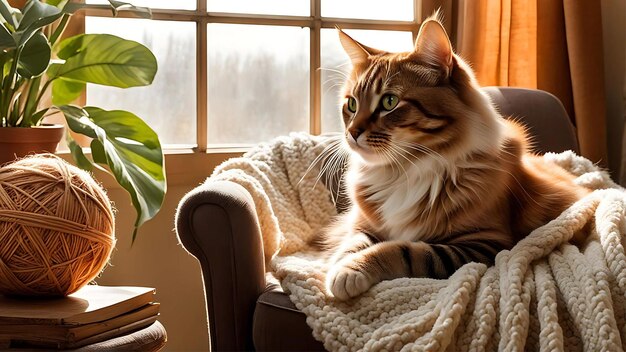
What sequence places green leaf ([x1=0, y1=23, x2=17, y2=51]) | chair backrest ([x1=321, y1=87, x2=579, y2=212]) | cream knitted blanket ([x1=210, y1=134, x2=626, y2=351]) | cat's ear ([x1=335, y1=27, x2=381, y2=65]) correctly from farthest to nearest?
chair backrest ([x1=321, y1=87, x2=579, y2=212]) → cat's ear ([x1=335, y1=27, x2=381, y2=65]) → green leaf ([x1=0, y1=23, x2=17, y2=51]) → cream knitted blanket ([x1=210, y1=134, x2=626, y2=351])

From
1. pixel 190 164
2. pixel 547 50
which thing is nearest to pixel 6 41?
pixel 190 164

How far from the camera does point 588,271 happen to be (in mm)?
1410

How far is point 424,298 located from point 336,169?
77 cm

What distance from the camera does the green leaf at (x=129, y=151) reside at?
162 cm

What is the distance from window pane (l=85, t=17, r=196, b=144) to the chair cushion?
3.28 ft

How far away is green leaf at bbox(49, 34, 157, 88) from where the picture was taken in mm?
1770

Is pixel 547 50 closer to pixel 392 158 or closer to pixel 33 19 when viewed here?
pixel 392 158

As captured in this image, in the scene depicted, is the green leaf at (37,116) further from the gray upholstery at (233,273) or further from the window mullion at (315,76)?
the window mullion at (315,76)

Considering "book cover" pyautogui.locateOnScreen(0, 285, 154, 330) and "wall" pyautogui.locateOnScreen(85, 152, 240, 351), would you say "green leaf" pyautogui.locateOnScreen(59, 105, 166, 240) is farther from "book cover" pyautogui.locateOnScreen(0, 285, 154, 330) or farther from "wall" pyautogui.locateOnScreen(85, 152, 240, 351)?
"wall" pyautogui.locateOnScreen(85, 152, 240, 351)

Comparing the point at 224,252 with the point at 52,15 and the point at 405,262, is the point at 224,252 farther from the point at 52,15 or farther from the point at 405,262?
the point at 52,15

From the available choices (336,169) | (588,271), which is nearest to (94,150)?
(336,169)

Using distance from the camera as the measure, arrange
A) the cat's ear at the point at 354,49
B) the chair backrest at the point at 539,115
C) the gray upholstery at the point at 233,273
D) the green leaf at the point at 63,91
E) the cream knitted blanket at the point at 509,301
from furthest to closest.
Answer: the chair backrest at the point at 539,115, the green leaf at the point at 63,91, the cat's ear at the point at 354,49, the gray upholstery at the point at 233,273, the cream knitted blanket at the point at 509,301

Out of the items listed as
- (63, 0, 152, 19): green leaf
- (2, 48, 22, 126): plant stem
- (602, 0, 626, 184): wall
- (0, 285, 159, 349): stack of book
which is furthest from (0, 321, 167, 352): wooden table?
(602, 0, 626, 184): wall

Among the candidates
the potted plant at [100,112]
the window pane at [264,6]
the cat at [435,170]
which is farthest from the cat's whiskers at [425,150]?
the window pane at [264,6]
